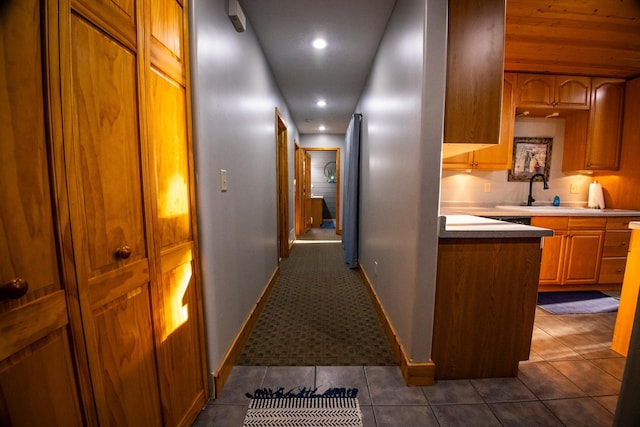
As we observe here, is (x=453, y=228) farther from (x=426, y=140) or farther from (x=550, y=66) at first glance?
(x=550, y=66)

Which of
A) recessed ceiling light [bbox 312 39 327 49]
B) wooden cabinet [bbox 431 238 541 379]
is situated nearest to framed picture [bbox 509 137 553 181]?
wooden cabinet [bbox 431 238 541 379]

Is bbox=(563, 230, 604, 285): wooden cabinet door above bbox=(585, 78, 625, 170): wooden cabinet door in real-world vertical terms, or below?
below

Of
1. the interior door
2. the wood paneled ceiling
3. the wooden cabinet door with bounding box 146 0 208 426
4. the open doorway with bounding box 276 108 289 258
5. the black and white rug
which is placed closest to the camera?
the wooden cabinet door with bounding box 146 0 208 426

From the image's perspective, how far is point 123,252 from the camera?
32.7 inches

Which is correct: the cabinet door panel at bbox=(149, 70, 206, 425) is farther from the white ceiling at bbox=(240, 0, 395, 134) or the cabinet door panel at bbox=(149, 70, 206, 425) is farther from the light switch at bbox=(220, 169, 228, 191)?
the white ceiling at bbox=(240, 0, 395, 134)

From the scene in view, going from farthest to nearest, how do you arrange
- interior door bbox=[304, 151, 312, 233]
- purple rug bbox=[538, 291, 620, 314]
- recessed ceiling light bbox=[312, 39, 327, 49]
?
interior door bbox=[304, 151, 312, 233] < purple rug bbox=[538, 291, 620, 314] < recessed ceiling light bbox=[312, 39, 327, 49]

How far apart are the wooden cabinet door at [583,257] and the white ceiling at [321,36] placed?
2904 mm

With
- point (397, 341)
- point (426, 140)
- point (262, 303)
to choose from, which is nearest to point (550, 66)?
point (426, 140)

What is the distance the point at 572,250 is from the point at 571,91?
5.72ft

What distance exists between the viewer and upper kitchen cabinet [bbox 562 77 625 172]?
2.83 m

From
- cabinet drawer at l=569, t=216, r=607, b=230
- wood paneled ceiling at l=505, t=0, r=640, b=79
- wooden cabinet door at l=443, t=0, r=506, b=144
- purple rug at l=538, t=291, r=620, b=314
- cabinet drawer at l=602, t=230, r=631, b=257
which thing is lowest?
purple rug at l=538, t=291, r=620, b=314

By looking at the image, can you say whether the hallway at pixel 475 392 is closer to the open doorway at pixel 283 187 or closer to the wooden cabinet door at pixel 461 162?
the wooden cabinet door at pixel 461 162

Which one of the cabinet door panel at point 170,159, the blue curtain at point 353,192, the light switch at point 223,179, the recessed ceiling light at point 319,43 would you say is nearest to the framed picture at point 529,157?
the blue curtain at point 353,192

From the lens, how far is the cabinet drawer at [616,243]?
8.90 feet
